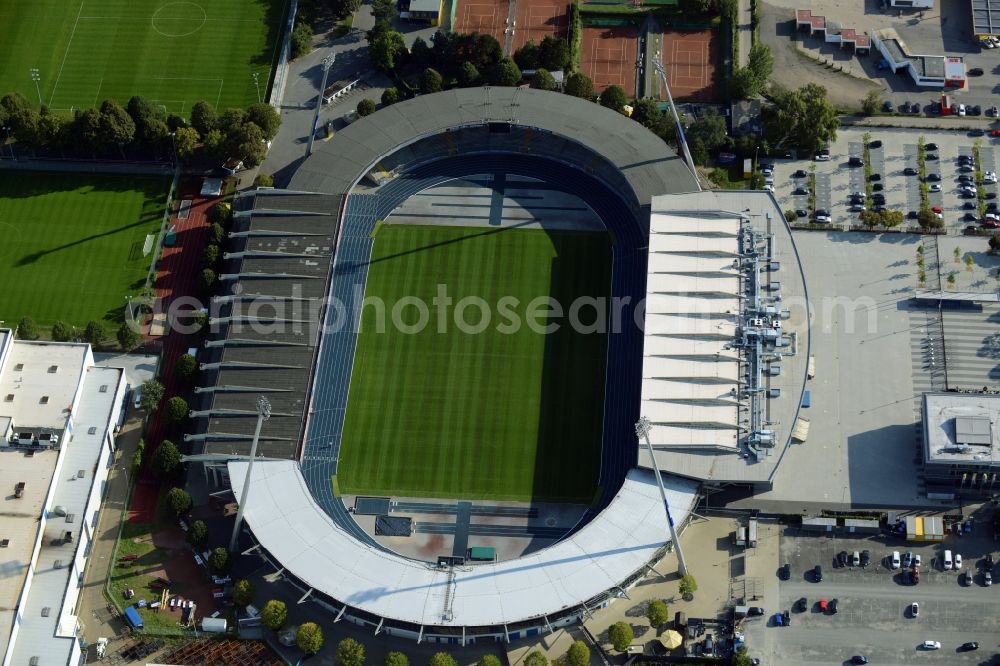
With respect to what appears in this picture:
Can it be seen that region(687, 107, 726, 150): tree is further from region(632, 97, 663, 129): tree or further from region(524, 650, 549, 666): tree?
region(524, 650, 549, 666): tree

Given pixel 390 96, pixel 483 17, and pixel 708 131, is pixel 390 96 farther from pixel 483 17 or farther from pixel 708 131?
pixel 708 131

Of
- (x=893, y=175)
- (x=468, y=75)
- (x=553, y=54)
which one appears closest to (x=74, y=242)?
(x=468, y=75)

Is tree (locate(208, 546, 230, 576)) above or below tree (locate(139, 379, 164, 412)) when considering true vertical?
below

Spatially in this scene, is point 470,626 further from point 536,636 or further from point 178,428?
point 178,428

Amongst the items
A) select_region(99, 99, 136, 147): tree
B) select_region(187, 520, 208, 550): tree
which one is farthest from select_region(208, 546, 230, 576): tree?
select_region(99, 99, 136, 147): tree

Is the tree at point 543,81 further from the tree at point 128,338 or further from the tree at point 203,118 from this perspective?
the tree at point 128,338

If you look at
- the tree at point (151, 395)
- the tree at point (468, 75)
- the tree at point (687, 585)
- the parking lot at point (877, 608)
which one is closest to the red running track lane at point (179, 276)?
the tree at point (151, 395)

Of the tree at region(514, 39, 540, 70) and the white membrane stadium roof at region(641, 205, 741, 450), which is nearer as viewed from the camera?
the white membrane stadium roof at region(641, 205, 741, 450)

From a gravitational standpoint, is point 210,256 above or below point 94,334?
above
